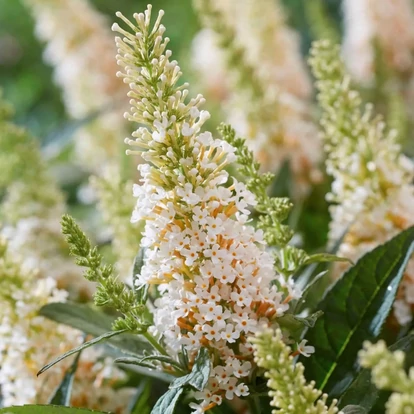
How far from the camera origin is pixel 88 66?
1.22 meters

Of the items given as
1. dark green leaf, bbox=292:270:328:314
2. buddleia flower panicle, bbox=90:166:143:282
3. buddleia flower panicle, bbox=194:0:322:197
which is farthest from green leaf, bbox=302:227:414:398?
buddleia flower panicle, bbox=194:0:322:197

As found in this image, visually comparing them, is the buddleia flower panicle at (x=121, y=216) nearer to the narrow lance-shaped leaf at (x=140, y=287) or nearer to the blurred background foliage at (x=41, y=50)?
the narrow lance-shaped leaf at (x=140, y=287)

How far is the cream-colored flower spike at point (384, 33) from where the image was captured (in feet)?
3.78

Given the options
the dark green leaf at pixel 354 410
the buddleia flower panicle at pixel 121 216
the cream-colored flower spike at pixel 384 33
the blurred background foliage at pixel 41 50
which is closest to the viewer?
the dark green leaf at pixel 354 410

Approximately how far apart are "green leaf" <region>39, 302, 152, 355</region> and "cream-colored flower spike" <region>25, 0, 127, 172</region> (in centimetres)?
65

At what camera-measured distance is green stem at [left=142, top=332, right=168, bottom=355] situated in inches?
18.7

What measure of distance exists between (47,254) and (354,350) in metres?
0.47

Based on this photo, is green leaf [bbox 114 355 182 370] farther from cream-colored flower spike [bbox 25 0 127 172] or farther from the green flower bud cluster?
cream-colored flower spike [bbox 25 0 127 172]

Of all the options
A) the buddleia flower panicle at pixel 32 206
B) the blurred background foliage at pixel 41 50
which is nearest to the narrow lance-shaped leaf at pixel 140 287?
the buddleia flower panicle at pixel 32 206

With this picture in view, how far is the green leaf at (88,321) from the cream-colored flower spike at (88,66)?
0.65 m

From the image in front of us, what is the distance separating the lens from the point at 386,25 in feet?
3.84

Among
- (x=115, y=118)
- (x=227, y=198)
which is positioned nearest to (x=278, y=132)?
(x=115, y=118)

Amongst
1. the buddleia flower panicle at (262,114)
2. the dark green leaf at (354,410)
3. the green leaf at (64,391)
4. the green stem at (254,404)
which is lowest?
the dark green leaf at (354,410)

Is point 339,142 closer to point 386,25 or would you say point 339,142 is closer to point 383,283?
point 383,283
